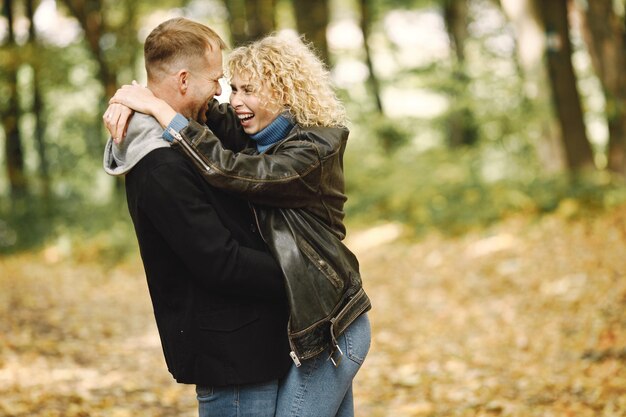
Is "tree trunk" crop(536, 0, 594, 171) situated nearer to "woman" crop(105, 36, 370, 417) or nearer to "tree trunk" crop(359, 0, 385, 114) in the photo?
"tree trunk" crop(359, 0, 385, 114)

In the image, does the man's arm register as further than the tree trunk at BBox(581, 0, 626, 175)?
No

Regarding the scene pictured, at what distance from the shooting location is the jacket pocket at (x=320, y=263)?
2314 millimetres

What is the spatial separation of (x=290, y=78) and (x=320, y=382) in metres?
1.07

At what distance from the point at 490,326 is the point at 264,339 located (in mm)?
6045

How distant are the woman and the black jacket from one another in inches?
2.8

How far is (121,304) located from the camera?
9.83 metres

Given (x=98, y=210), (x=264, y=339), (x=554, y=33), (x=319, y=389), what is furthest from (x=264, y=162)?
(x=98, y=210)

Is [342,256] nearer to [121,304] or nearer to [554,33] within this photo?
[121,304]

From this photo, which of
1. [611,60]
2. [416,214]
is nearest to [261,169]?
[416,214]

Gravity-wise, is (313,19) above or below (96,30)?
below

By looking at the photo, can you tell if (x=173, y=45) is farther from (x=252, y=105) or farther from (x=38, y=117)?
(x=38, y=117)

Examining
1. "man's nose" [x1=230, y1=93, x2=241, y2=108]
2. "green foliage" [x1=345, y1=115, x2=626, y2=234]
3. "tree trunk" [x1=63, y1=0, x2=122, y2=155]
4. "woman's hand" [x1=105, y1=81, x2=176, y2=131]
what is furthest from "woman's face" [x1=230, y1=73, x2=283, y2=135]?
"tree trunk" [x1=63, y1=0, x2=122, y2=155]

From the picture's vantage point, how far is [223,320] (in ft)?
7.39

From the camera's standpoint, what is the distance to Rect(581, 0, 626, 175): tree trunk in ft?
39.5
